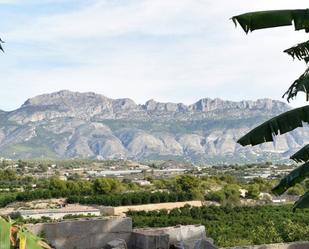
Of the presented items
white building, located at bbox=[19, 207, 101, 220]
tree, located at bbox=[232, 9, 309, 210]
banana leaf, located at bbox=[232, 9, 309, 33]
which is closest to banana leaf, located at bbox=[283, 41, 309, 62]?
tree, located at bbox=[232, 9, 309, 210]

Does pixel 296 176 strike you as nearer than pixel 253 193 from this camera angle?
Yes

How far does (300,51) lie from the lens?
625cm

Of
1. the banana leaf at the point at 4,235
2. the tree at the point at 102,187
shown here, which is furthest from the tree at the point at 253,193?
the banana leaf at the point at 4,235

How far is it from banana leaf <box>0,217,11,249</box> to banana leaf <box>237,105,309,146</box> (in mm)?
4472

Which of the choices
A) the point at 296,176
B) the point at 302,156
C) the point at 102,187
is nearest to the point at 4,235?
the point at 296,176

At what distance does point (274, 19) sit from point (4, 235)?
396 cm

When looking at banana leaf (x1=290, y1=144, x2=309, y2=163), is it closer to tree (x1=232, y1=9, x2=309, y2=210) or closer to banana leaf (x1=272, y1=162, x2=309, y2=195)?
tree (x1=232, y1=9, x2=309, y2=210)

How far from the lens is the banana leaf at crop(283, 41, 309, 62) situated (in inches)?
246

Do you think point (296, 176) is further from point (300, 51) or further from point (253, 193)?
point (253, 193)

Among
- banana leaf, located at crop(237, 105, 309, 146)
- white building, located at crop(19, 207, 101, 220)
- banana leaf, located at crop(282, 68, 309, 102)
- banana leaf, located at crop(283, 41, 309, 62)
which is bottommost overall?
white building, located at crop(19, 207, 101, 220)

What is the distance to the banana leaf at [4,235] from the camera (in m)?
2.00

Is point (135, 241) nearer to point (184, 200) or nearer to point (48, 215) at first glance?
point (48, 215)

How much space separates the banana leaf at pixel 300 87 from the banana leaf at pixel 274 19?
2.50 ft

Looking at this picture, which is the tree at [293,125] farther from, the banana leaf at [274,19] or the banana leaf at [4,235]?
the banana leaf at [4,235]
